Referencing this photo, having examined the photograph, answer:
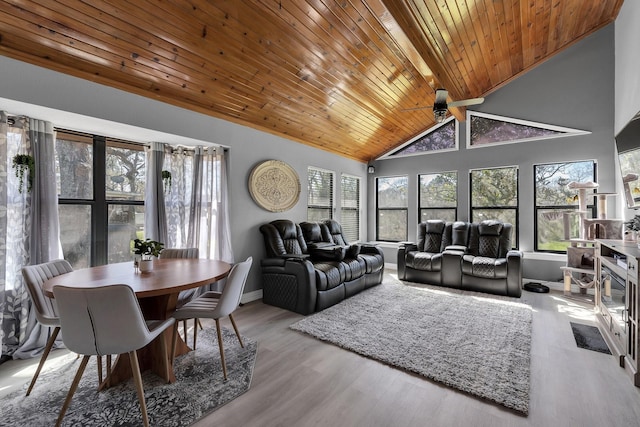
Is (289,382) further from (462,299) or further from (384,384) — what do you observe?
(462,299)

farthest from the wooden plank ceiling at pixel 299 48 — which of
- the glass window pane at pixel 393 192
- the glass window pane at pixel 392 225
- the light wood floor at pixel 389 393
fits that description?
the light wood floor at pixel 389 393

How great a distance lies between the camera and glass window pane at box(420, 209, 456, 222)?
223 inches

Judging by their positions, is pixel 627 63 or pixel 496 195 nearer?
pixel 627 63

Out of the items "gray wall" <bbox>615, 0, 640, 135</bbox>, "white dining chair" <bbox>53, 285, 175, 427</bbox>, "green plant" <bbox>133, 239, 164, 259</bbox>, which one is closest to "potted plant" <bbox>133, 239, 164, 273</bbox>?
"green plant" <bbox>133, 239, 164, 259</bbox>

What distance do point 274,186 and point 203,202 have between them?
108 cm

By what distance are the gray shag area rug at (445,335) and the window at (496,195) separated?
5.58 ft

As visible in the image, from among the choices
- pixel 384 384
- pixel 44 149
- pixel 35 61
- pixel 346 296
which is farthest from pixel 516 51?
pixel 44 149

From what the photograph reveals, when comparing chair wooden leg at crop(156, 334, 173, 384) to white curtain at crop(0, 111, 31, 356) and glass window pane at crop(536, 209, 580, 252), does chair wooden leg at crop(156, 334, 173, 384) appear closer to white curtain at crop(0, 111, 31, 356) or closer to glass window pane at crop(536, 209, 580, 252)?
white curtain at crop(0, 111, 31, 356)

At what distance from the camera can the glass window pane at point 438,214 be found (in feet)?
18.6

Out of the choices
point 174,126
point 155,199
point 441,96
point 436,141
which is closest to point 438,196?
point 436,141

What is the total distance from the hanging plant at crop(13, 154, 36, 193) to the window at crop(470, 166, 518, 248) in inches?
246

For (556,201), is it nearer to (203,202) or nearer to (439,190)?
(439,190)

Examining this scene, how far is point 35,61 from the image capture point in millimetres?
2299

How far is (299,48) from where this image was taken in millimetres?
3012
